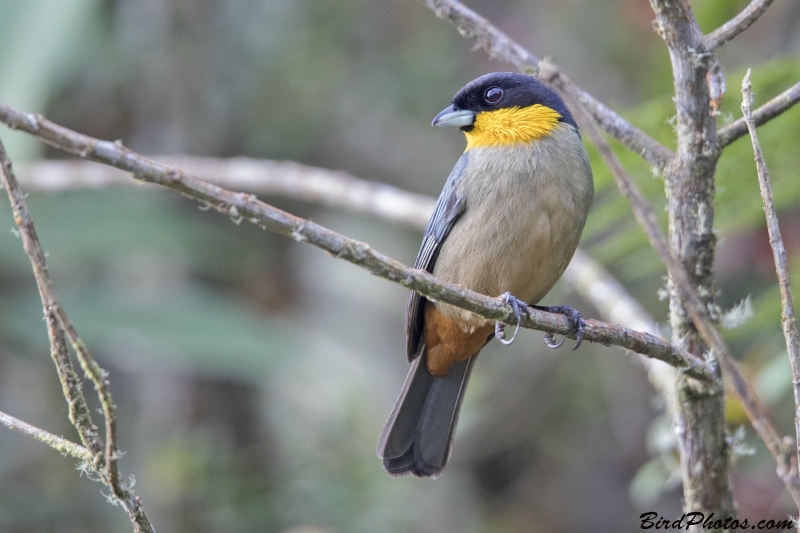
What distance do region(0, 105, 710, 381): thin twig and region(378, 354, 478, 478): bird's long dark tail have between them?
43.0 inches

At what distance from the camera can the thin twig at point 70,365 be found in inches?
56.2

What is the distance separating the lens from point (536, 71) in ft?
8.26

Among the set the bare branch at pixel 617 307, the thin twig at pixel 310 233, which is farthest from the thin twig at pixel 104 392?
the bare branch at pixel 617 307

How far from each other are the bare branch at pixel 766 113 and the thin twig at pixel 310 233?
0.56 meters

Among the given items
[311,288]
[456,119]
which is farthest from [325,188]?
[311,288]

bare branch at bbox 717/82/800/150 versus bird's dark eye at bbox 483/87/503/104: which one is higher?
bird's dark eye at bbox 483/87/503/104

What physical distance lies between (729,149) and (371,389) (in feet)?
10.9

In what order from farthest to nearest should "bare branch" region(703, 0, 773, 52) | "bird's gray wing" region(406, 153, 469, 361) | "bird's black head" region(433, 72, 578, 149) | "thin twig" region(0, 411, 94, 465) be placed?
1. "bird's black head" region(433, 72, 578, 149)
2. "bird's gray wing" region(406, 153, 469, 361)
3. "bare branch" region(703, 0, 773, 52)
4. "thin twig" region(0, 411, 94, 465)

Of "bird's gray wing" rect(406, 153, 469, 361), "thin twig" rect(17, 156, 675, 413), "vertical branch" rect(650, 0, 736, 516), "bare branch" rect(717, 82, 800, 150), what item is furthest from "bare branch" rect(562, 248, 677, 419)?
"bare branch" rect(717, 82, 800, 150)

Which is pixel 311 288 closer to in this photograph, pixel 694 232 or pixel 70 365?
pixel 694 232

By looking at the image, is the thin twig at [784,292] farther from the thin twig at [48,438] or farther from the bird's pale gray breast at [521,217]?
the thin twig at [48,438]

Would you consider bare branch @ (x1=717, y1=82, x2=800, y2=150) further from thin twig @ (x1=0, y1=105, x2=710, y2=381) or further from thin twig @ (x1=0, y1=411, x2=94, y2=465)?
thin twig @ (x1=0, y1=411, x2=94, y2=465)

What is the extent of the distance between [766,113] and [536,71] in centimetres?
71

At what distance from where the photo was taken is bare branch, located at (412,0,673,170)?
228cm
